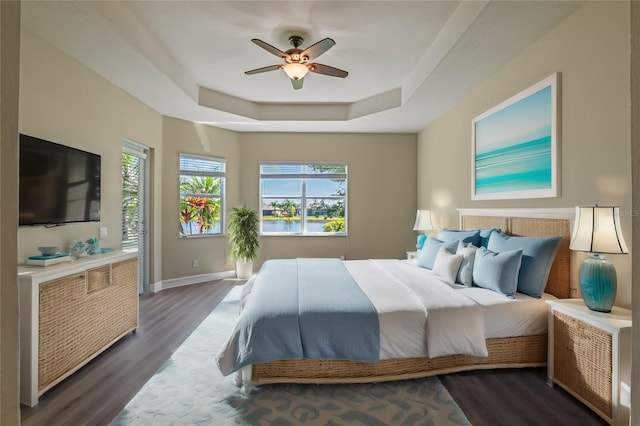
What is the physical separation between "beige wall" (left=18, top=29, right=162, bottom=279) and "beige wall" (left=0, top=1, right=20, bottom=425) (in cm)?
243

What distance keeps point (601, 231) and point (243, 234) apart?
4.57m

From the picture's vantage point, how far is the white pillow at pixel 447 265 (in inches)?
117

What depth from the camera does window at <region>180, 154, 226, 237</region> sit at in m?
5.26

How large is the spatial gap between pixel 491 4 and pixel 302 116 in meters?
3.27

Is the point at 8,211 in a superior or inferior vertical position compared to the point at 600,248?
superior

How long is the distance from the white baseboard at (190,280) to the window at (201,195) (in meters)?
0.72

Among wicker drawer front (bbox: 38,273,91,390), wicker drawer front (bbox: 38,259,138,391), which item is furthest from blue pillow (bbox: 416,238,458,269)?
wicker drawer front (bbox: 38,273,91,390)

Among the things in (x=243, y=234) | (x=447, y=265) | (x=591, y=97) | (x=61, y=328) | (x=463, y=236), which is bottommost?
(x=61, y=328)

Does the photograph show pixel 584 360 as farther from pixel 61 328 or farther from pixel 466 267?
pixel 61 328

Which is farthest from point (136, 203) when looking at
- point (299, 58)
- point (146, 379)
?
point (299, 58)

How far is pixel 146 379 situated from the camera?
7.77 ft

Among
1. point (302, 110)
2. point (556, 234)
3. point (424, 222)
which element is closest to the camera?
point (556, 234)

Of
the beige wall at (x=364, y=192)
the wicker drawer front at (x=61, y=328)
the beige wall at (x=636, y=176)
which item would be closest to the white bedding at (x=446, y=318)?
→ the beige wall at (x=636, y=176)

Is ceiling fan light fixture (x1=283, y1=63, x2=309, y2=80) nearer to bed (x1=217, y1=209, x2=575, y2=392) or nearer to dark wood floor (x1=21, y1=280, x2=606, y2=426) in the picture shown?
bed (x1=217, y1=209, x2=575, y2=392)
